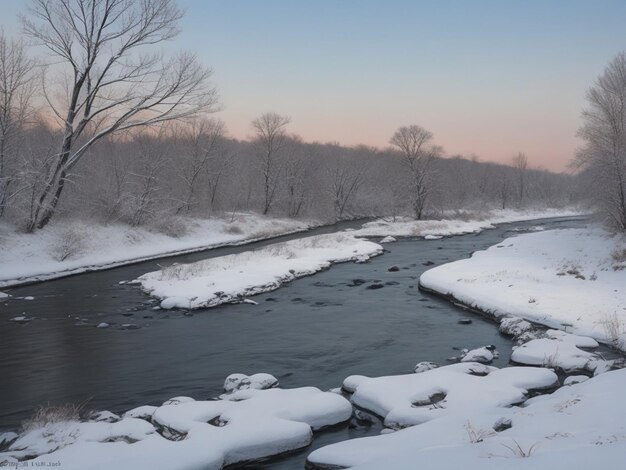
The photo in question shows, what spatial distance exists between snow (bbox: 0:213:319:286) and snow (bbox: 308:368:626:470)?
2022 cm

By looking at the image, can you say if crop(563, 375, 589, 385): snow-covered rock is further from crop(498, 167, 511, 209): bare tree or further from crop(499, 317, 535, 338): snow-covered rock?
crop(498, 167, 511, 209): bare tree

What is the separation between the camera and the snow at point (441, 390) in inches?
280

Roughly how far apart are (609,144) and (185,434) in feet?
93.0

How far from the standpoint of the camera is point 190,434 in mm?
6328

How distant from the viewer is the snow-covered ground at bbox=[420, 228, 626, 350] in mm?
12227

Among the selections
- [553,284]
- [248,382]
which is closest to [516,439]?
[248,382]

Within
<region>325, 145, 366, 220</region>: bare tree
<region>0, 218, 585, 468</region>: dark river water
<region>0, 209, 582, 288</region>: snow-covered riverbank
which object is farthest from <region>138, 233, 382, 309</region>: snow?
<region>325, 145, 366, 220</region>: bare tree

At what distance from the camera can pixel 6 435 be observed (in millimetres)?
6547

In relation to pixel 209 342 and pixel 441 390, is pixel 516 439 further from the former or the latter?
pixel 209 342

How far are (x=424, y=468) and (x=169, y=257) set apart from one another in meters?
27.2

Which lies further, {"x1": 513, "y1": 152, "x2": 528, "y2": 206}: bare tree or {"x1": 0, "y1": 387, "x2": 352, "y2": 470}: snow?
{"x1": 513, "y1": 152, "x2": 528, "y2": 206}: bare tree

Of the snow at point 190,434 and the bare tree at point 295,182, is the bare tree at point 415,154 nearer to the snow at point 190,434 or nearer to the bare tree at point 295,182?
the bare tree at point 295,182

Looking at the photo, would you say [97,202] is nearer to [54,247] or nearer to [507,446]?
[54,247]

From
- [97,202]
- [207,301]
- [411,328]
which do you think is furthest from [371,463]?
[97,202]
